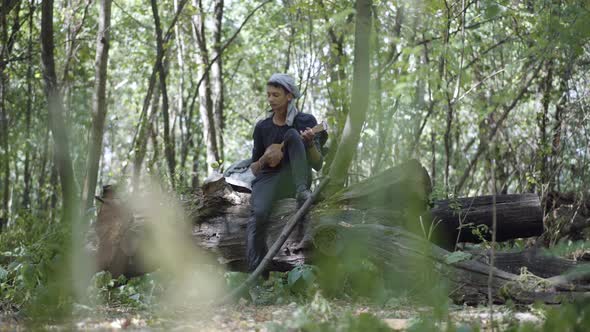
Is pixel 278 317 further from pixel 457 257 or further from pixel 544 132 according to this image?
pixel 544 132

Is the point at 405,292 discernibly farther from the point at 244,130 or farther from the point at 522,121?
the point at 244,130

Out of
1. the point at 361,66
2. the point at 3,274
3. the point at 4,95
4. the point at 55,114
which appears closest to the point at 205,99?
the point at 4,95

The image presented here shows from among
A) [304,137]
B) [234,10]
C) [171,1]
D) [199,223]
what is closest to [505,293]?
[304,137]

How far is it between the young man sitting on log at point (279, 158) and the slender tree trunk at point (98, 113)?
114 inches

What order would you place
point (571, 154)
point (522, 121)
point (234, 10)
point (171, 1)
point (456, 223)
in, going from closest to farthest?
point (456, 223) → point (571, 154) → point (522, 121) → point (171, 1) → point (234, 10)

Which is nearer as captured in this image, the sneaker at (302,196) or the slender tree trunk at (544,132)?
the sneaker at (302,196)

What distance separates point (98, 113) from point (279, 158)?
11.8ft

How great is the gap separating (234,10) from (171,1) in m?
5.73

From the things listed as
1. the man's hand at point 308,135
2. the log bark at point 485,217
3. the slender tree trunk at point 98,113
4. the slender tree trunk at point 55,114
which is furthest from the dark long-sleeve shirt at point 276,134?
the slender tree trunk at point 98,113

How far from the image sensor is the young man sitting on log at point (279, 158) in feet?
20.0

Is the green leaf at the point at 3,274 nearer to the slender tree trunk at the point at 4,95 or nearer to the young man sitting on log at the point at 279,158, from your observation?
the young man sitting on log at the point at 279,158

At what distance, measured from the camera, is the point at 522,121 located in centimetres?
1166

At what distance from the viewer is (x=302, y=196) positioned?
6.04 meters

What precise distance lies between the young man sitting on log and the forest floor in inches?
31.2
